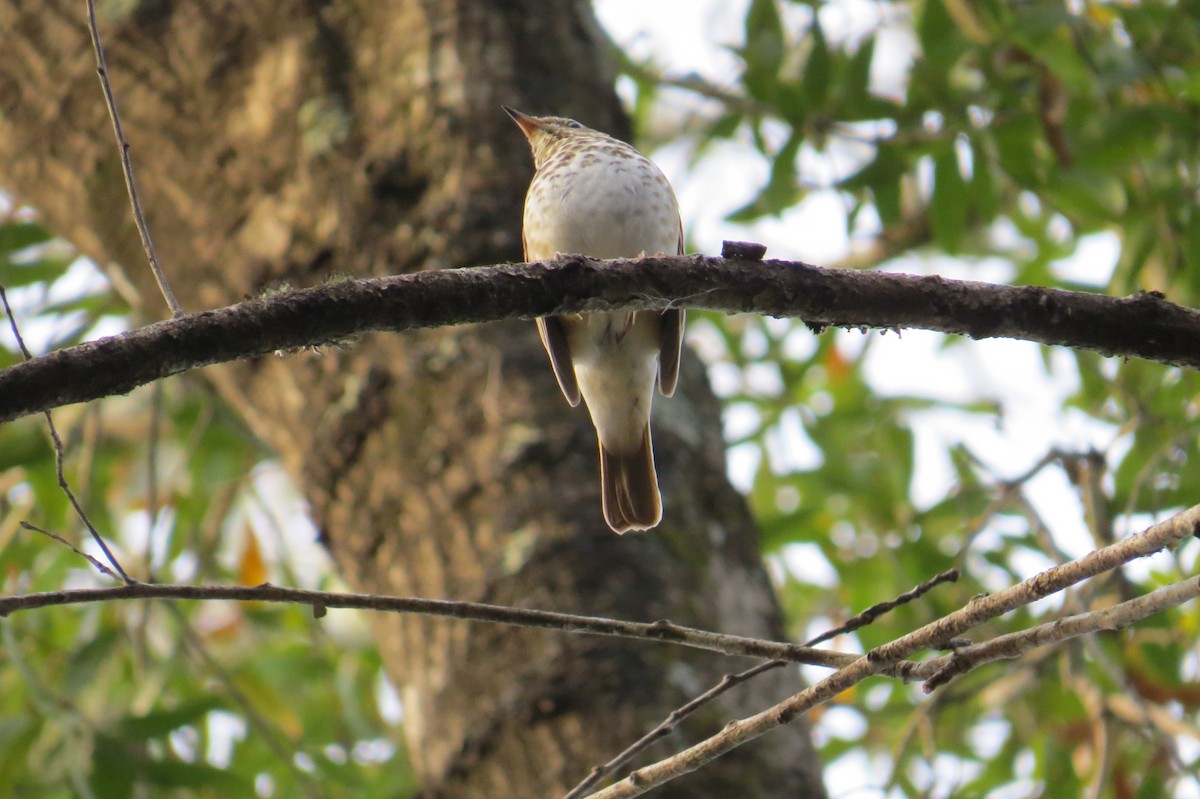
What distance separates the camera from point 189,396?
5430 millimetres

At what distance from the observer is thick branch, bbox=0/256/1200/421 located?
142 cm

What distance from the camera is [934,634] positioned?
1.46 m

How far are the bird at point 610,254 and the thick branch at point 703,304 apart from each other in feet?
4.99

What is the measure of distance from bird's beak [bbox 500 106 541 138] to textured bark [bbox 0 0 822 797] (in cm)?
4

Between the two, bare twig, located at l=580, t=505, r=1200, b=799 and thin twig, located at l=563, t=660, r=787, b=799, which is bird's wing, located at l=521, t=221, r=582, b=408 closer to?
thin twig, located at l=563, t=660, r=787, b=799

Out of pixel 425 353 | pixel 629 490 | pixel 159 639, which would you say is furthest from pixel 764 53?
pixel 159 639

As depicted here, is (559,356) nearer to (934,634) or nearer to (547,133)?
(547,133)

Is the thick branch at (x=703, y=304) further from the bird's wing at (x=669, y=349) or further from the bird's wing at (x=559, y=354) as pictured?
the bird's wing at (x=669, y=349)

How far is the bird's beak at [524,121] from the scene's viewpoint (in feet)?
11.8

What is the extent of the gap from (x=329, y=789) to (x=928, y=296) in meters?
3.67

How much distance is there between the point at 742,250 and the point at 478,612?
2.00ft

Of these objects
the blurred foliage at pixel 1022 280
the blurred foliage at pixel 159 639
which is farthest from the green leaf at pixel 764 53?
the blurred foliage at pixel 159 639

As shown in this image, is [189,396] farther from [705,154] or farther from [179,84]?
[705,154]

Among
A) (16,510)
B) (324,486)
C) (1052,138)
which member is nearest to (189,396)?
(16,510)
